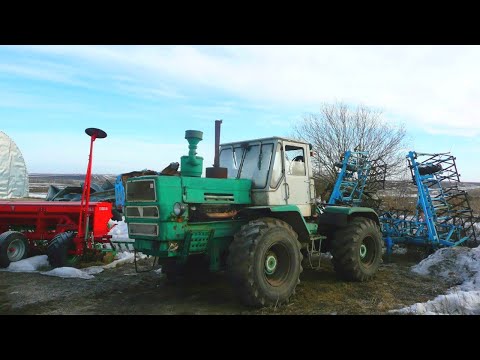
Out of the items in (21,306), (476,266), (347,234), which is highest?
(347,234)

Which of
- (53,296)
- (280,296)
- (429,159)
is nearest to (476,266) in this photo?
(429,159)

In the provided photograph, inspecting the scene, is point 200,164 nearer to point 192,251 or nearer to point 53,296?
point 192,251

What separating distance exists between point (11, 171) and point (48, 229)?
53.2ft

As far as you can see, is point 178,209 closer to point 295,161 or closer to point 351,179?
point 295,161

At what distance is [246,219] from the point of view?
648 cm

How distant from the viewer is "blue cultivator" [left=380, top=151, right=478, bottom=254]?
392 inches

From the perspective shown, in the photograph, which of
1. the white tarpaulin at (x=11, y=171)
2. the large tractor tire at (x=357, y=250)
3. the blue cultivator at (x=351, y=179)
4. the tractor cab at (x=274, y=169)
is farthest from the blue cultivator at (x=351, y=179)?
the white tarpaulin at (x=11, y=171)

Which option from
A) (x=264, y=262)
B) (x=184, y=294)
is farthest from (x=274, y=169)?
(x=184, y=294)

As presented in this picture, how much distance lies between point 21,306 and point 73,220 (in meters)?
3.71

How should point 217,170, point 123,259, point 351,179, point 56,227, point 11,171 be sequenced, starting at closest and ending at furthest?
point 217,170, point 123,259, point 56,227, point 351,179, point 11,171

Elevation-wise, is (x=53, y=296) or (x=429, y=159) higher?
(x=429, y=159)

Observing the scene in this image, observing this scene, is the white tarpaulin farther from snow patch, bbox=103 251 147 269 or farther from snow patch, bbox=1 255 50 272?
snow patch, bbox=103 251 147 269

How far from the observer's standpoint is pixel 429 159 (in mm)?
10453

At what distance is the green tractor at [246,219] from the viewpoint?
5574 mm
